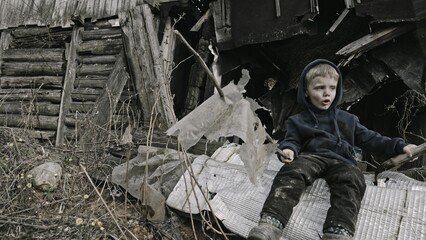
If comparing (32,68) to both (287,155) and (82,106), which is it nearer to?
(82,106)

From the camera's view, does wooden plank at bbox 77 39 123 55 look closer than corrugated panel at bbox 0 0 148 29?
Yes

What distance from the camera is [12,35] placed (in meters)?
7.96

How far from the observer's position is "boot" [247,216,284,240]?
2.16m

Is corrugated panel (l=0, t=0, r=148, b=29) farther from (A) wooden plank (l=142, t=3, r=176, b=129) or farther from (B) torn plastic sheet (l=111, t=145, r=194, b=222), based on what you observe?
(B) torn plastic sheet (l=111, t=145, r=194, b=222)

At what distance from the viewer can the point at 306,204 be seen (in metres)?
2.65

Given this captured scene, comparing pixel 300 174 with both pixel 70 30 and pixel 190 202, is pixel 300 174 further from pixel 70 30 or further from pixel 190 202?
pixel 70 30

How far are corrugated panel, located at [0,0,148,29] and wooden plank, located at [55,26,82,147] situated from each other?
403mm

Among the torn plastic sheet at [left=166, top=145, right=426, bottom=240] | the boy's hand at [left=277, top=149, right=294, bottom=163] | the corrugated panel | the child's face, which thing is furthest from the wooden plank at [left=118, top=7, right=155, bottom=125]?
the boy's hand at [left=277, top=149, right=294, bottom=163]

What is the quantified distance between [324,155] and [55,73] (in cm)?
595

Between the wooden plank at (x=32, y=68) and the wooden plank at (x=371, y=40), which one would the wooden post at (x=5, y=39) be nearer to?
the wooden plank at (x=32, y=68)

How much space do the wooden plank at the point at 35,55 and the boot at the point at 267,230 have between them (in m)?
6.21

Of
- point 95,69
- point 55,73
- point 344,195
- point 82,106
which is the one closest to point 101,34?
point 95,69

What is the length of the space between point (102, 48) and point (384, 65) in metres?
4.64

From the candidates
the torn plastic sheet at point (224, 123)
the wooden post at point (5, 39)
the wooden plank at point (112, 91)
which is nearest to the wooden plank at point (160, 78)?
the wooden plank at point (112, 91)
